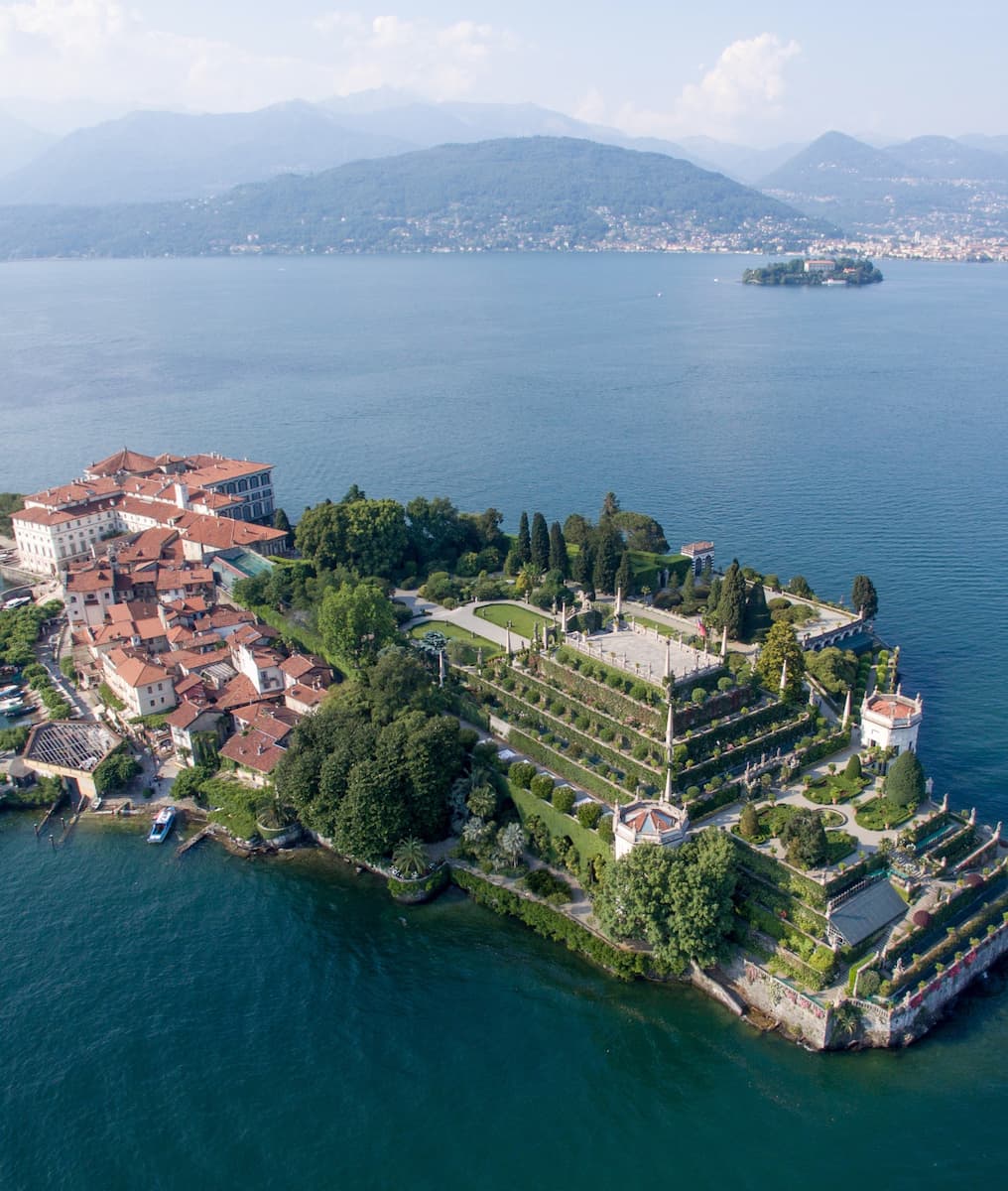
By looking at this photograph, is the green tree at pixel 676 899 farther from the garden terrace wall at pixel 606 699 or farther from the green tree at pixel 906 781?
the green tree at pixel 906 781

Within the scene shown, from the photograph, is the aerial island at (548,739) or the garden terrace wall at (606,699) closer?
the aerial island at (548,739)

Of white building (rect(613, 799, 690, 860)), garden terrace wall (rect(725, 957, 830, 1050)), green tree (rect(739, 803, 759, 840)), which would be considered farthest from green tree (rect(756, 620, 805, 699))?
garden terrace wall (rect(725, 957, 830, 1050))

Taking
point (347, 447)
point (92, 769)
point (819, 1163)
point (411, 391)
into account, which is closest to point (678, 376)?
point (411, 391)

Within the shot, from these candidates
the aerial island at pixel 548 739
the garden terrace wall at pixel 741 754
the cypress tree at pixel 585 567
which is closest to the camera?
the aerial island at pixel 548 739

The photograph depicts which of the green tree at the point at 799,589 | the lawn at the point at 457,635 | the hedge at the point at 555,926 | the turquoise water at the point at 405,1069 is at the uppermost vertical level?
the green tree at the point at 799,589

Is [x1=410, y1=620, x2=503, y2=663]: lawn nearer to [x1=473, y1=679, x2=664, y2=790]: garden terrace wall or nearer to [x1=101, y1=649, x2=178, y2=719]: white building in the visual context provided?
[x1=473, y1=679, x2=664, y2=790]: garden terrace wall

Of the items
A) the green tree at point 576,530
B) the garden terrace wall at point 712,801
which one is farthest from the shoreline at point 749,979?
the green tree at point 576,530

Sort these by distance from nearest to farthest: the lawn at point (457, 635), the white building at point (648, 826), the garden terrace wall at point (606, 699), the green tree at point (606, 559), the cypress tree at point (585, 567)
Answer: the white building at point (648, 826) → the garden terrace wall at point (606, 699) → the lawn at point (457, 635) → the green tree at point (606, 559) → the cypress tree at point (585, 567)
